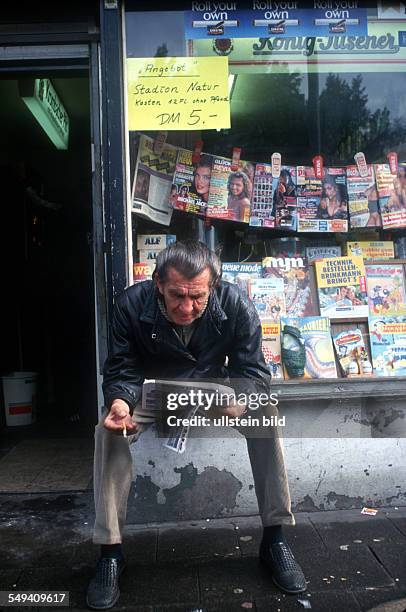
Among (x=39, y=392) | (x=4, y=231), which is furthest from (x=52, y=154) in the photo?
(x=39, y=392)

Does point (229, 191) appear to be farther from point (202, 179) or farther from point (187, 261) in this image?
point (187, 261)

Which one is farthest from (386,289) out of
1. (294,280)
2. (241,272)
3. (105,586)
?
(105,586)

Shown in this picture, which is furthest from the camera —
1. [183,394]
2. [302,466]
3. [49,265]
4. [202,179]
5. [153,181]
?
[49,265]

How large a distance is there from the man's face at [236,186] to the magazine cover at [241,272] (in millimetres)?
457

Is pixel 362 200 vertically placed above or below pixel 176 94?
below

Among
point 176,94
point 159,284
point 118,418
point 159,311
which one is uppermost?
point 176,94

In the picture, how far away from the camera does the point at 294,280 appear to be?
3.66 meters

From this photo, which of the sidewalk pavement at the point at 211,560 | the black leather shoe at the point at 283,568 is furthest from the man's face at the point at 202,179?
the black leather shoe at the point at 283,568

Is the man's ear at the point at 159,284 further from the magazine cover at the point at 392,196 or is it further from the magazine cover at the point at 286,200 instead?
the magazine cover at the point at 392,196

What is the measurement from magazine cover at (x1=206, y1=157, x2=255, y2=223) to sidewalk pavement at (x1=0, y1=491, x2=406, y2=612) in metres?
1.85

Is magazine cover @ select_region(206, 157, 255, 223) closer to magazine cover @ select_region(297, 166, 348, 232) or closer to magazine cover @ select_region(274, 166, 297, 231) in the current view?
magazine cover @ select_region(274, 166, 297, 231)

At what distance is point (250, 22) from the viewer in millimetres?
3422

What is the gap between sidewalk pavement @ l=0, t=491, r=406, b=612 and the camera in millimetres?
2502

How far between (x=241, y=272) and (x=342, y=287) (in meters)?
0.65
